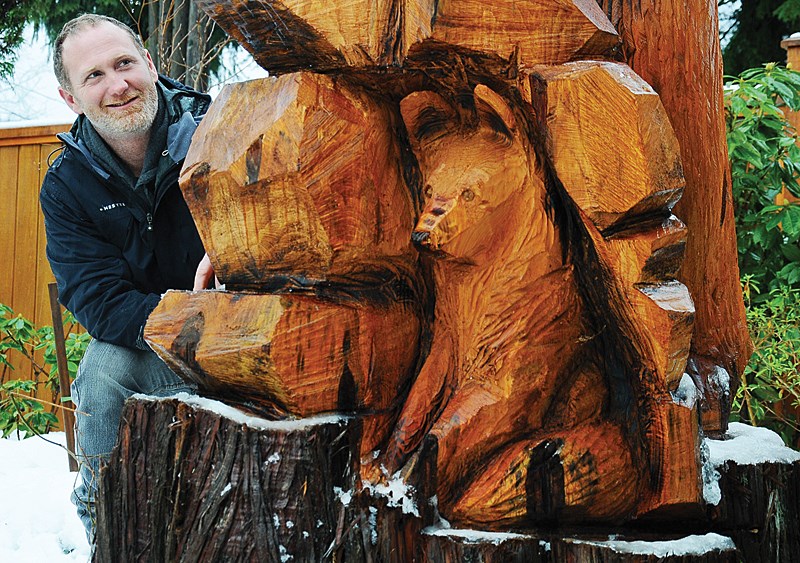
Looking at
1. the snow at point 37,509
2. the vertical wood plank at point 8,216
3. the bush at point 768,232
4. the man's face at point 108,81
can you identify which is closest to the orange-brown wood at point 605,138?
the man's face at point 108,81

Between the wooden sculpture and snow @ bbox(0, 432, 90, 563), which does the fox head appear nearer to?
the wooden sculpture

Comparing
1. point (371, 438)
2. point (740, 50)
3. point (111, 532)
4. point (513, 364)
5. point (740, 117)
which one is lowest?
point (111, 532)

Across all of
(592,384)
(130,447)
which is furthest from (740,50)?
(130,447)

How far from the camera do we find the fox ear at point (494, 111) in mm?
1414

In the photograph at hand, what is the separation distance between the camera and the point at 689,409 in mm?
1393

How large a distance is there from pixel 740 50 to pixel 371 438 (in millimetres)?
5441

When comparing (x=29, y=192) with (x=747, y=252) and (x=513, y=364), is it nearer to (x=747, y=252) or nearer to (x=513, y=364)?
(x=747, y=252)

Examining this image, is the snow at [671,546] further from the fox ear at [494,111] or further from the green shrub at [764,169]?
the green shrub at [764,169]

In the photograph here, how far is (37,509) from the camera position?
10.0ft

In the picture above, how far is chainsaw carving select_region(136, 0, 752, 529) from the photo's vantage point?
53.2 inches

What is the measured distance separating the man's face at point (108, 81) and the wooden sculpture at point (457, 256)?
0.70 metres

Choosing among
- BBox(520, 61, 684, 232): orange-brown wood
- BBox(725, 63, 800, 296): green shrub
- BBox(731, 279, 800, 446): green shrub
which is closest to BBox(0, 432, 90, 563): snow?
BBox(520, 61, 684, 232): orange-brown wood

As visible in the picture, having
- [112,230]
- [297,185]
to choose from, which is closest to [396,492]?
[297,185]

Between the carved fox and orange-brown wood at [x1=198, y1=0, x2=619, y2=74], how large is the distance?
0.34 feet
